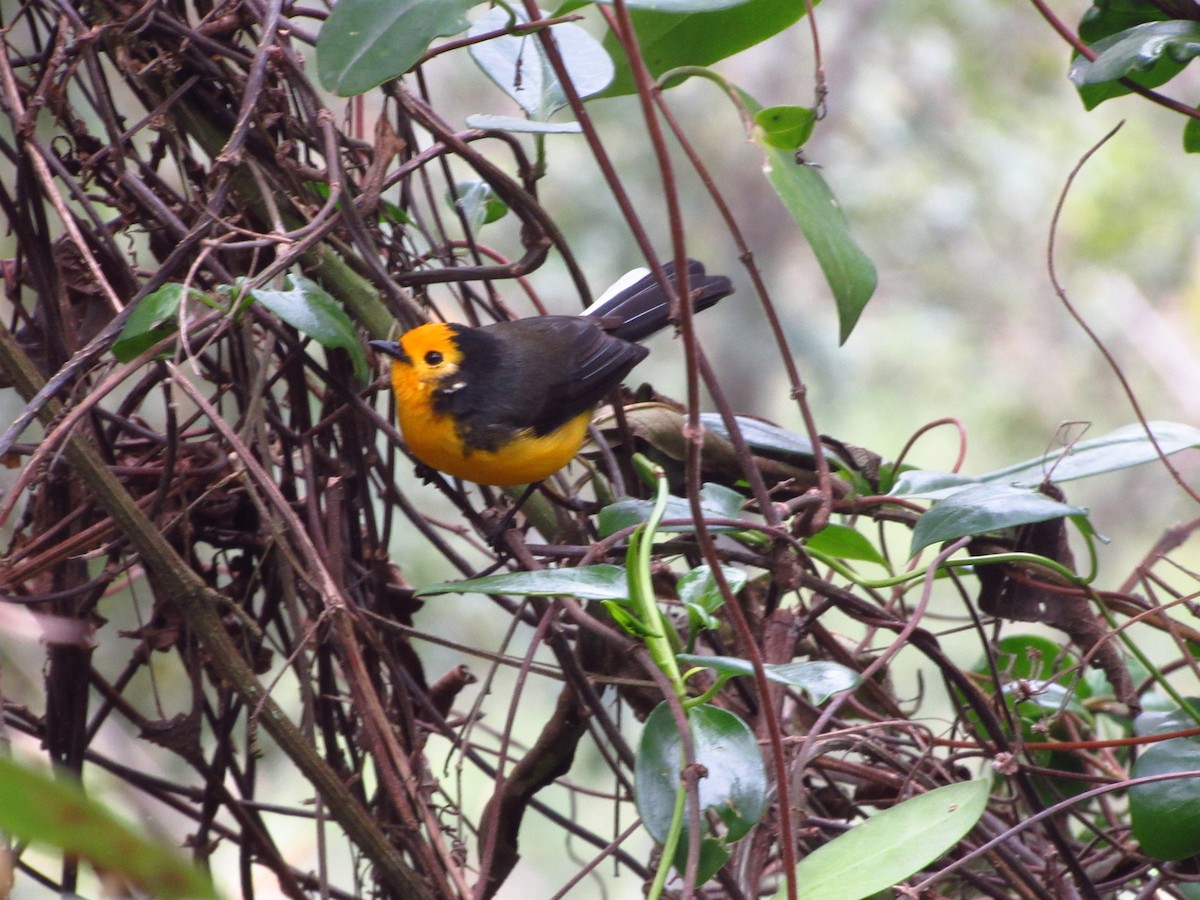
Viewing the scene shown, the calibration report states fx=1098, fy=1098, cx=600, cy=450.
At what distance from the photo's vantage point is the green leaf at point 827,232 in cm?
137

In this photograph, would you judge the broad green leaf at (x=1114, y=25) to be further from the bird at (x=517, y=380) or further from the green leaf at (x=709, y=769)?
the green leaf at (x=709, y=769)

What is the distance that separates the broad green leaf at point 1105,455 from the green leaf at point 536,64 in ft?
2.90

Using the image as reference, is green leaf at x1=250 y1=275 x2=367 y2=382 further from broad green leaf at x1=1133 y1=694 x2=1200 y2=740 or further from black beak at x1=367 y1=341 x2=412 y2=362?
broad green leaf at x1=1133 y1=694 x2=1200 y2=740

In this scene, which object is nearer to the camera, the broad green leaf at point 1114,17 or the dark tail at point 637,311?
the broad green leaf at point 1114,17

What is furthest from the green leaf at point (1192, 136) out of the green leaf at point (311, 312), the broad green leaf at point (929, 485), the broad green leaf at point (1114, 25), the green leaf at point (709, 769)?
the green leaf at point (311, 312)

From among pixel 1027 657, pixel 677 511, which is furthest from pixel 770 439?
pixel 1027 657

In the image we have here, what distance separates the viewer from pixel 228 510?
175cm

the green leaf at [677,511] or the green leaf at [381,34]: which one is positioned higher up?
the green leaf at [381,34]

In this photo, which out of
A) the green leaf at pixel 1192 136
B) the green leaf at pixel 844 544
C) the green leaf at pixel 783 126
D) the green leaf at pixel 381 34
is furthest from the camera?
the green leaf at pixel 1192 136

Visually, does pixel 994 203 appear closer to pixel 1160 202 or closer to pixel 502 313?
pixel 1160 202

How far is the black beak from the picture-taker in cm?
183

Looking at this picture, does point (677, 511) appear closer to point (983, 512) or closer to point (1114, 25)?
point (983, 512)

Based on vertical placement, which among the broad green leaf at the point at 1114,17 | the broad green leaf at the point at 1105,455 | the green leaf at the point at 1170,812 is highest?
the broad green leaf at the point at 1114,17

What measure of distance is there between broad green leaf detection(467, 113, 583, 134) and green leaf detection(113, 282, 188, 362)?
50 cm
